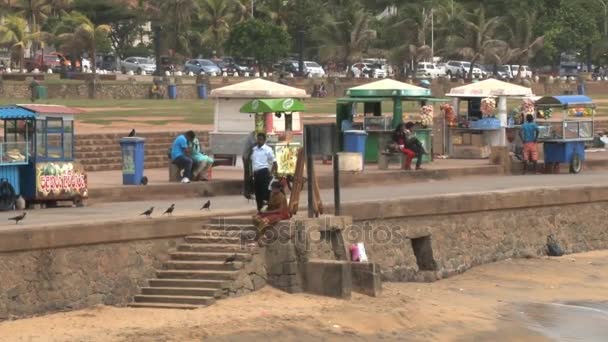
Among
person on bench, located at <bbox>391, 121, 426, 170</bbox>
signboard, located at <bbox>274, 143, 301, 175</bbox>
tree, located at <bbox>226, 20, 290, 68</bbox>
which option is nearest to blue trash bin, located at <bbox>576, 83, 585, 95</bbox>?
tree, located at <bbox>226, 20, 290, 68</bbox>

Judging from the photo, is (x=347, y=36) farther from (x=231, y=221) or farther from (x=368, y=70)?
(x=231, y=221)

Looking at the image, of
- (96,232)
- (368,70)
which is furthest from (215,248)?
(368,70)

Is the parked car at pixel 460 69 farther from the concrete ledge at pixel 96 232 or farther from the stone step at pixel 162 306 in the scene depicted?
the stone step at pixel 162 306

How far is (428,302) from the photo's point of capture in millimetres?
21672

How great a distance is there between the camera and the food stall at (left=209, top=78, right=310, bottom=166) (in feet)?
102

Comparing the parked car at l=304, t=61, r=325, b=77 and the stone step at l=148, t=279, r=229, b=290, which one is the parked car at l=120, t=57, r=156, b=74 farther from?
the stone step at l=148, t=279, r=229, b=290

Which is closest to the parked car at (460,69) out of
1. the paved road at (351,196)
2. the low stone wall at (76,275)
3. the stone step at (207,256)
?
the paved road at (351,196)

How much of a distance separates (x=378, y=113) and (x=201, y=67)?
46848 mm

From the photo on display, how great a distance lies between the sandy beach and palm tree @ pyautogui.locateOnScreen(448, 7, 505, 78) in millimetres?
62737

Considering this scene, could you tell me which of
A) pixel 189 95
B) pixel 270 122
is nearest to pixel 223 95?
pixel 270 122

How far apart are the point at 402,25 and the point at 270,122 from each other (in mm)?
61342

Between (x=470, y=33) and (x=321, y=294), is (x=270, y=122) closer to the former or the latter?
(x=321, y=294)

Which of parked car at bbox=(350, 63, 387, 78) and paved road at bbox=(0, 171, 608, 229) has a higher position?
parked car at bbox=(350, 63, 387, 78)

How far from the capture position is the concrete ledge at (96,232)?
1803 cm
